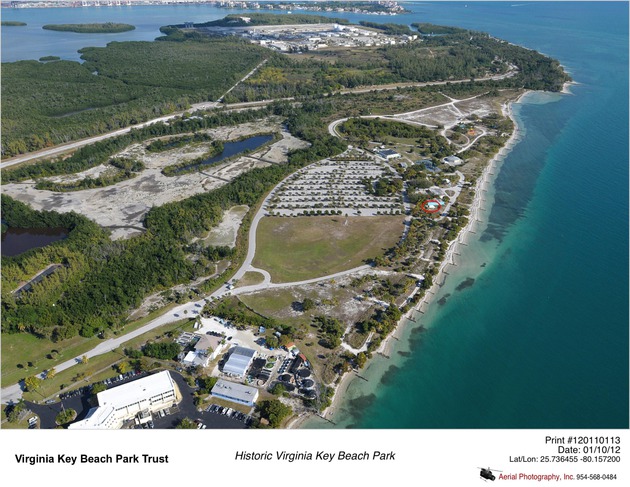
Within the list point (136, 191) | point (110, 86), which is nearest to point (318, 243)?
point (136, 191)

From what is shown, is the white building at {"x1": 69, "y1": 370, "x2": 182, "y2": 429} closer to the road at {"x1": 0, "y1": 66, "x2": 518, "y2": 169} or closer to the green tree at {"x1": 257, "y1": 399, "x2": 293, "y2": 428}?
the green tree at {"x1": 257, "y1": 399, "x2": 293, "y2": 428}

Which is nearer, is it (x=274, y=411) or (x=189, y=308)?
(x=274, y=411)

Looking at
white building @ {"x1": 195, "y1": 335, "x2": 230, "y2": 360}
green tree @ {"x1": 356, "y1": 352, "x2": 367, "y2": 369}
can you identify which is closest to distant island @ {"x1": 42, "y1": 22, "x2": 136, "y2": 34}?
white building @ {"x1": 195, "y1": 335, "x2": 230, "y2": 360}

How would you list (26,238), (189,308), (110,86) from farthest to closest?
(110,86), (26,238), (189,308)

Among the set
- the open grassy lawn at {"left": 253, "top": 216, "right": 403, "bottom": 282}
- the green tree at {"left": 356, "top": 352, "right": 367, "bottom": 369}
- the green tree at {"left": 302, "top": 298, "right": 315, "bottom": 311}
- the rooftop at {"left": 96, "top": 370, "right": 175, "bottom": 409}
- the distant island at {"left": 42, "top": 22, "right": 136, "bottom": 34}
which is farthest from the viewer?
the distant island at {"left": 42, "top": 22, "right": 136, "bottom": 34}

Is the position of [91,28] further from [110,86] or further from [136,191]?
[136,191]

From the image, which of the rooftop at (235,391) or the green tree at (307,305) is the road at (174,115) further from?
the rooftop at (235,391)

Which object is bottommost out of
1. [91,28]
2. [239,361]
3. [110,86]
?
[239,361]
